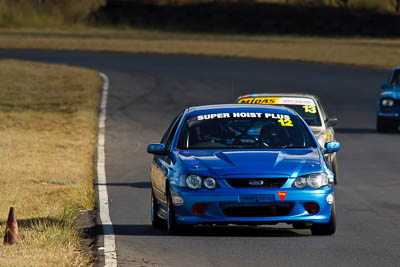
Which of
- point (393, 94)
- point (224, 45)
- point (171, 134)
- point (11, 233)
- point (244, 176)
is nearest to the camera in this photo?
point (11, 233)

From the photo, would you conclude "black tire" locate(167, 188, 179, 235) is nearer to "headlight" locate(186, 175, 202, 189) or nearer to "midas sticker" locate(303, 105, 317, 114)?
"headlight" locate(186, 175, 202, 189)

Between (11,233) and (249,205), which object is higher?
(249,205)

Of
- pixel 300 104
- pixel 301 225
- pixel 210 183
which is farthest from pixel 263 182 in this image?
pixel 300 104

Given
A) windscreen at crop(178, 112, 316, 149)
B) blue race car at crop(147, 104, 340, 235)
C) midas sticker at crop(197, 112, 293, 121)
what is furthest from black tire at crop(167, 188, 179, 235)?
midas sticker at crop(197, 112, 293, 121)

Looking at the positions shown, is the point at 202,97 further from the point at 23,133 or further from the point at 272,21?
the point at 272,21

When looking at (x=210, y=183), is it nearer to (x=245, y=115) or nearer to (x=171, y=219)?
(x=171, y=219)

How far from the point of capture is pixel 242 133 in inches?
489

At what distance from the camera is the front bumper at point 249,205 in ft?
36.0

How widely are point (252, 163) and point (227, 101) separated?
23.2 m

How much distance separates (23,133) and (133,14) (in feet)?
235

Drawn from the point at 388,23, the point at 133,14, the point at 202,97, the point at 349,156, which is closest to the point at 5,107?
the point at 202,97

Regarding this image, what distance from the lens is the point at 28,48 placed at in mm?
61062

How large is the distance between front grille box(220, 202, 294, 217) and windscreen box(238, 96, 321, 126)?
→ 6.98 metres

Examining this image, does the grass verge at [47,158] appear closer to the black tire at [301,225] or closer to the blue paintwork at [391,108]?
the black tire at [301,225]
